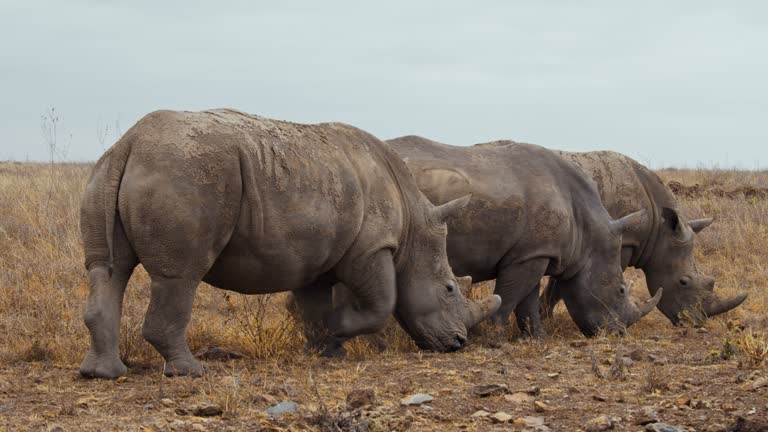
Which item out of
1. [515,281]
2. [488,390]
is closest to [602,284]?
[515,281]

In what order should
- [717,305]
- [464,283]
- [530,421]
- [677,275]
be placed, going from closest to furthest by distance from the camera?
[530,421] → [464,283] → [717,305] → [677,275]

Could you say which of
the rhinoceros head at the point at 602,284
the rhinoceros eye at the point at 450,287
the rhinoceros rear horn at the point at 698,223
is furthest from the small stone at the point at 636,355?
the rhinoceros rear horn at the point at 698,223

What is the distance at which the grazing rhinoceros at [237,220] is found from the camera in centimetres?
588

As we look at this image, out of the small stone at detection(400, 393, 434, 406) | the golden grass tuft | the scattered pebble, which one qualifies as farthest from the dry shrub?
the small stone at detection(400, 393, 434, 406)

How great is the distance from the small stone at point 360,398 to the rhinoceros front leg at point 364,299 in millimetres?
2025

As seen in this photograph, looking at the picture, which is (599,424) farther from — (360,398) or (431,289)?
(431,289)

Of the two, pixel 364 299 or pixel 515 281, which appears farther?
pixel 515 281

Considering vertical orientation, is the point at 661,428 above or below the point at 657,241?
below

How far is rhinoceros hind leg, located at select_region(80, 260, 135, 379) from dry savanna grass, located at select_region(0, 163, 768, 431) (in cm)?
11

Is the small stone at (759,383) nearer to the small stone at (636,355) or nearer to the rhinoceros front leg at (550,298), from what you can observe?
the small stone at (636,355)

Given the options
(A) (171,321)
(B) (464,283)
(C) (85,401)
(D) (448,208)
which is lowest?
(C) (85,401)

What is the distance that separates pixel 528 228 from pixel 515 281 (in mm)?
450

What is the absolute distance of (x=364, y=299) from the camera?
281 inches

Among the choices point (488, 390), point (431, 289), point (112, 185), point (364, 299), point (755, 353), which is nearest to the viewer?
point (488, 390)
